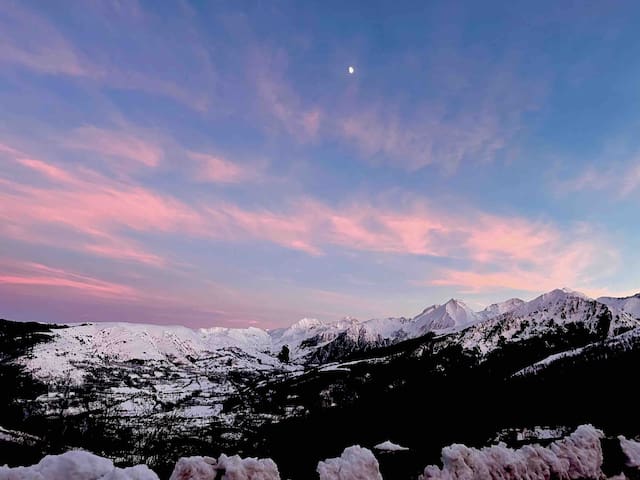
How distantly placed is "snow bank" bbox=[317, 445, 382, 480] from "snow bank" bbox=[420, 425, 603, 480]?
1613mm

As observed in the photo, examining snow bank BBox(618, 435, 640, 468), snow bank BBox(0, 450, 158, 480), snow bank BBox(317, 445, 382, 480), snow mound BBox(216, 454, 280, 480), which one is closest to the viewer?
snow bank BBox(0, 450, 158, 480)

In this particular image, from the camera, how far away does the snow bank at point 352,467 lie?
9.14m

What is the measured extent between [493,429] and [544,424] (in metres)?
19.5

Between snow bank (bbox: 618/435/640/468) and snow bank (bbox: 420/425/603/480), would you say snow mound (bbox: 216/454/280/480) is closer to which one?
snow bank (bbox: 420/425/603/480)

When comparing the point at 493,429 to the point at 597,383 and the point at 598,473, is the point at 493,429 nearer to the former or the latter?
the point at 597,383

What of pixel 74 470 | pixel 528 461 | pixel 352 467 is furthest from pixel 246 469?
pixel 528 461

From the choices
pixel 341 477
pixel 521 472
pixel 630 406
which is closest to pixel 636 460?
pixel 521 472

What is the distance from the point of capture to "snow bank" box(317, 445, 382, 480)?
914cm

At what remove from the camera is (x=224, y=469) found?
8375 mm

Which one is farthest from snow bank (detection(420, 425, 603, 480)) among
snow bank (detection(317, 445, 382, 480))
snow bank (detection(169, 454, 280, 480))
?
snow bank (detection(169, 454, 280, 480))

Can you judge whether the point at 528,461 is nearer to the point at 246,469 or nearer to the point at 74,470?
the point at 246,469

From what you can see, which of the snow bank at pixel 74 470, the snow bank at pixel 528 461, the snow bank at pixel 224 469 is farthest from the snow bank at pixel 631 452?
the snow bank at pixel 74 470

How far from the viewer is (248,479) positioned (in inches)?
328

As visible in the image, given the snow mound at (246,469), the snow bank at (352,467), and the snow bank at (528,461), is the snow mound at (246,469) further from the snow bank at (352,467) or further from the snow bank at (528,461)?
the snow bank at (528,461)
